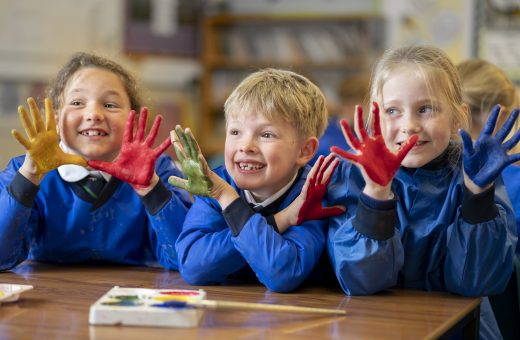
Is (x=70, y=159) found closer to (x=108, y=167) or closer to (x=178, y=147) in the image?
(x=108, y=167)

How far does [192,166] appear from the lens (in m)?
1.52

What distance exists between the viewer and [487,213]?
1427mm

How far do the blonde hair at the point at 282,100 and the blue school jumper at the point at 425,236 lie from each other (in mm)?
132

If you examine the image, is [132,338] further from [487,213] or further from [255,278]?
[487,213]

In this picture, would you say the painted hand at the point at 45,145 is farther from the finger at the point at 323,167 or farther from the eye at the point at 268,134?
the finger at the point at 323,167

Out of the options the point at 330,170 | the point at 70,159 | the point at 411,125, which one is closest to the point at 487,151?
the point at 411,125

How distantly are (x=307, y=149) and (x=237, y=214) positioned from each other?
0.25 m

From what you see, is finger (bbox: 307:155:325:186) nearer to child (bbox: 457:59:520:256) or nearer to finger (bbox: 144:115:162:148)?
finger (bbox: 144:115:162:148)

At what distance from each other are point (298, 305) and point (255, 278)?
0.94 ft

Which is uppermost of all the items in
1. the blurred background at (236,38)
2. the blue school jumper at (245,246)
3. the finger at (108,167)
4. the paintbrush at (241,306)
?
the blurred background at (236,38)

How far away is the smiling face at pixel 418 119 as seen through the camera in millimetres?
1545

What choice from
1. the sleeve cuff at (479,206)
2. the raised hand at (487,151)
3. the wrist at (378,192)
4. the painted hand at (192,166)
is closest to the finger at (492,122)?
→ the raised hand at (487,151)

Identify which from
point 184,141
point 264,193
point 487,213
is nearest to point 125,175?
point 184,141

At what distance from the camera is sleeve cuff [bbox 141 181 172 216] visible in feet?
5.34
